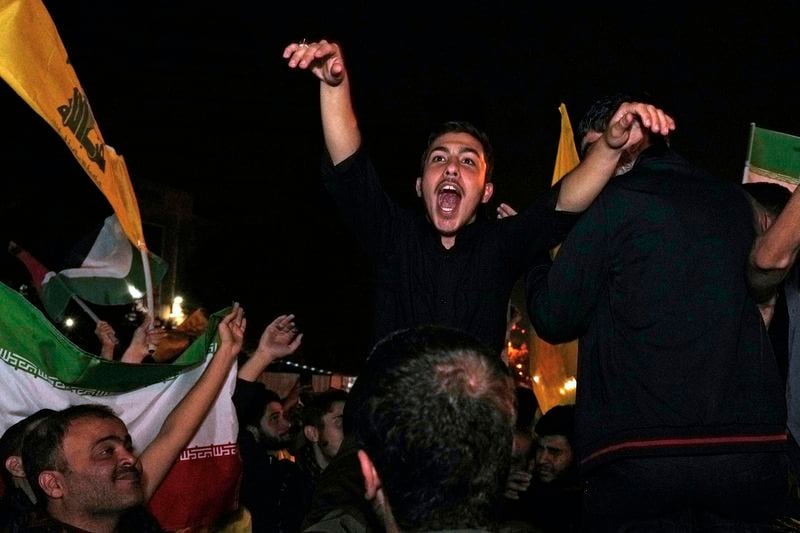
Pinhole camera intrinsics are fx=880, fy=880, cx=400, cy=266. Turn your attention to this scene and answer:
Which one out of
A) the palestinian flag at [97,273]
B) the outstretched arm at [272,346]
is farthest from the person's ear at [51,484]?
the palestinian flag at [97,273]

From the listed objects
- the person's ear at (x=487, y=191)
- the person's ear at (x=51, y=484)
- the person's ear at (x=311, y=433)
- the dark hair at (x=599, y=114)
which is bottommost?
the person's ear at (x=311, y=433)

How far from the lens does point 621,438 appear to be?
259 centimetres

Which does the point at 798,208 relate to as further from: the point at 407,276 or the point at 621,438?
the point at 407,276

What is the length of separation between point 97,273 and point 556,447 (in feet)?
12.6

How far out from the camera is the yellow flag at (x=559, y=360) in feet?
21.1

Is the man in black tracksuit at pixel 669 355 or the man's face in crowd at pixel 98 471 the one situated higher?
the man in black tracksuit at pixel 669 355

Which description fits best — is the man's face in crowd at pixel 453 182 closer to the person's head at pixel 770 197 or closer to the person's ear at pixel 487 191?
the person's ear at pixel 487 191

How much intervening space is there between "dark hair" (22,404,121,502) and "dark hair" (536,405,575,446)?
3978 millimetres

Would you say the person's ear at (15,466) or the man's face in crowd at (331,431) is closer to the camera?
the person's ear at (15,466)

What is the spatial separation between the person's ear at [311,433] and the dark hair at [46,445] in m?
3.09

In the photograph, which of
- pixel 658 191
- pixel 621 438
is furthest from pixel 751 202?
pixel 621 438

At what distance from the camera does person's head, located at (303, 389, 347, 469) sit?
6.97 m

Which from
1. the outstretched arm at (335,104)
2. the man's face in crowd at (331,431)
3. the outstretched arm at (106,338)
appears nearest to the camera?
the outstretched arm at (335,104)

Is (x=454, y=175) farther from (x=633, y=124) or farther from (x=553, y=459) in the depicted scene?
(x=553, y=459)
